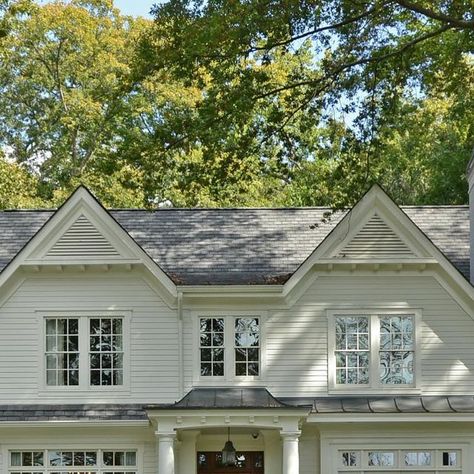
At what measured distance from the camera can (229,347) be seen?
73.5 ft

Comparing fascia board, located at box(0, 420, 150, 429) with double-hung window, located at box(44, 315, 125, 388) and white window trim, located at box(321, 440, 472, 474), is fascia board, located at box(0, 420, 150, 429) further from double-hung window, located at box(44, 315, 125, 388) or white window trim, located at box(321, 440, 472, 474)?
white window trim, located at box(321, 440, 472, 474)

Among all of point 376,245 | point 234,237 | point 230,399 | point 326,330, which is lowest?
point 230,399

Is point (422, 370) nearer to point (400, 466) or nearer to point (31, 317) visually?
point (400, 466)

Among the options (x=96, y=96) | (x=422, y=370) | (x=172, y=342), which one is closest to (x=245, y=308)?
(x=172, y=342)

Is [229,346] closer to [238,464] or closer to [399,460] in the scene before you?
[238,464]

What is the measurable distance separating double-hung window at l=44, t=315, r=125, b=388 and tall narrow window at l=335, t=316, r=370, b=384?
4459 millimetres

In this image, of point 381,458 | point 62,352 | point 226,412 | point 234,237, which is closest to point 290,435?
point 226,412

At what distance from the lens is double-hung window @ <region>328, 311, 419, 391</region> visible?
22.2m

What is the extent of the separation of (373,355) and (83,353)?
19.4ft

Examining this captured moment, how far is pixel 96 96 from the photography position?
135ft

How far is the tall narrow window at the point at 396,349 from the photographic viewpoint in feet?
73.0

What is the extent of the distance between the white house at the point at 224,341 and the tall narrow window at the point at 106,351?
24 millimetres

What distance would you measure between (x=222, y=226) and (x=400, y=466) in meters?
6.70

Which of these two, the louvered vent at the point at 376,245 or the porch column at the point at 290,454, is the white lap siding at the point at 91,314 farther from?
the louvered vent at the point at 376,245
